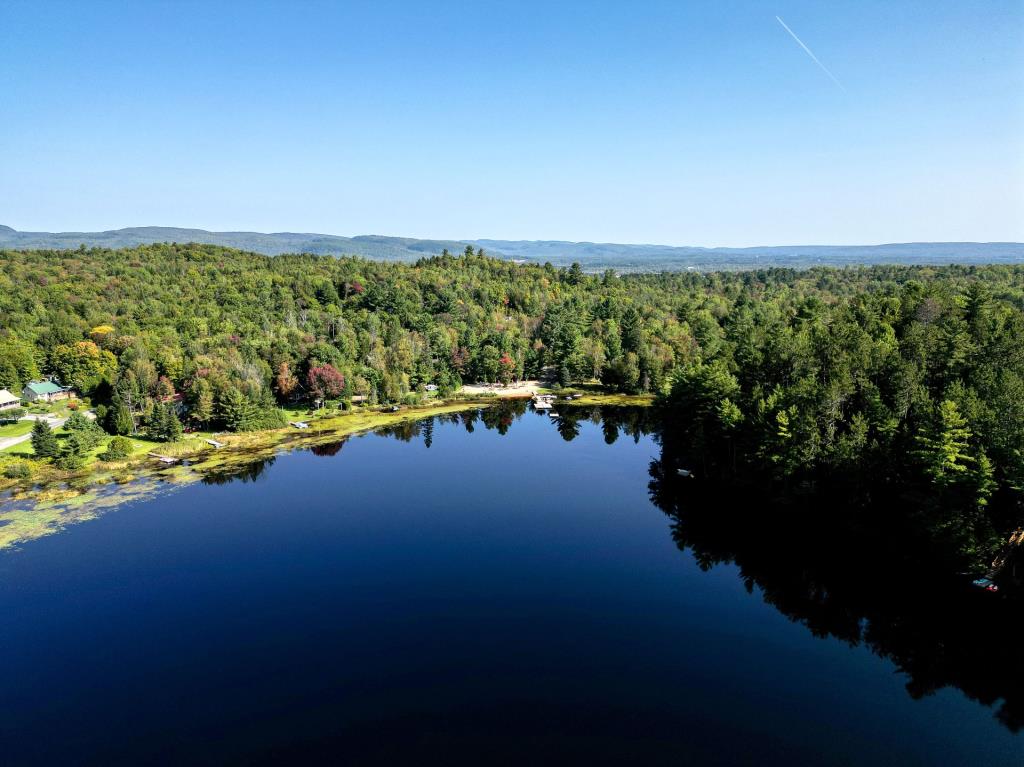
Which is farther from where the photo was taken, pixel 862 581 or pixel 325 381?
pixel 325 381

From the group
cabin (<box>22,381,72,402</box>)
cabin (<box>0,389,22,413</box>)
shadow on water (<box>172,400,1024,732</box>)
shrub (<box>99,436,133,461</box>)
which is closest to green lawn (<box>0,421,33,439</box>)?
cabin (<box>0,389,22,413</box>)

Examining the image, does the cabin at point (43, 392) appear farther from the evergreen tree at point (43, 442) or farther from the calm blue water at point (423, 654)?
the calm blue water at point (423, 654)

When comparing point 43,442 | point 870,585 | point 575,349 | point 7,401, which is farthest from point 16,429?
point 870,585

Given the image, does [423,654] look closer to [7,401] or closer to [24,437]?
[24,437]

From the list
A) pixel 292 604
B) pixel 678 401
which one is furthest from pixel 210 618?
pixel 678 401

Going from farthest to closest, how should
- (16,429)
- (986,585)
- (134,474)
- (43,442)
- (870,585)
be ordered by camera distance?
(16,429) < (43,442) < (134,474) < (870,585) < (986,585)

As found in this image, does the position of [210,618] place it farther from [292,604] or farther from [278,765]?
[278,765]
